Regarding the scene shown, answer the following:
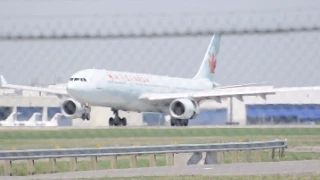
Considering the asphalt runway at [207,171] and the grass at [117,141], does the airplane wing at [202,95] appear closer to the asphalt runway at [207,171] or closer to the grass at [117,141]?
the grass at [117,141]

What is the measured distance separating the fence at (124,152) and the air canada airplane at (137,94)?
28.2m

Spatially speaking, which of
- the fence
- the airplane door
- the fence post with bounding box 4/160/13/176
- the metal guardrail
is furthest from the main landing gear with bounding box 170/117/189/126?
the fence post with bounding box 4/160/13/176

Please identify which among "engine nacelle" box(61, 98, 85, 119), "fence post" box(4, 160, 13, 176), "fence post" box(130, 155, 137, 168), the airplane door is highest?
the airplane door

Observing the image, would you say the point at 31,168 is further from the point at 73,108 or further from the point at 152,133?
the point at 73,108

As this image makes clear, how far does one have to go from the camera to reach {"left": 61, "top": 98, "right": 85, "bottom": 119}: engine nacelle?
59.5 m

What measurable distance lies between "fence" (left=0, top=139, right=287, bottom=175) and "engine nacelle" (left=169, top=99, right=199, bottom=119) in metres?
30.6

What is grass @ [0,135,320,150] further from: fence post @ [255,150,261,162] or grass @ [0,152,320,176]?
fence post @ [255,150,261,162]

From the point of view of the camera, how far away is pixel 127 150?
89.5 feet

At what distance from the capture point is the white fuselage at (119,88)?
197 feet

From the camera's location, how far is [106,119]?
69.7 m

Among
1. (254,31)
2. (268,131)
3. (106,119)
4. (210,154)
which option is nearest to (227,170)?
(210,154)

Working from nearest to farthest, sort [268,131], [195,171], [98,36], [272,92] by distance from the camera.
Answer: [98,36], [195,171], [268,131], [272,92]

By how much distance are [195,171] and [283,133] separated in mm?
28610

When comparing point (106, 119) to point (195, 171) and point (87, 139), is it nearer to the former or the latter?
point (87, 139)
